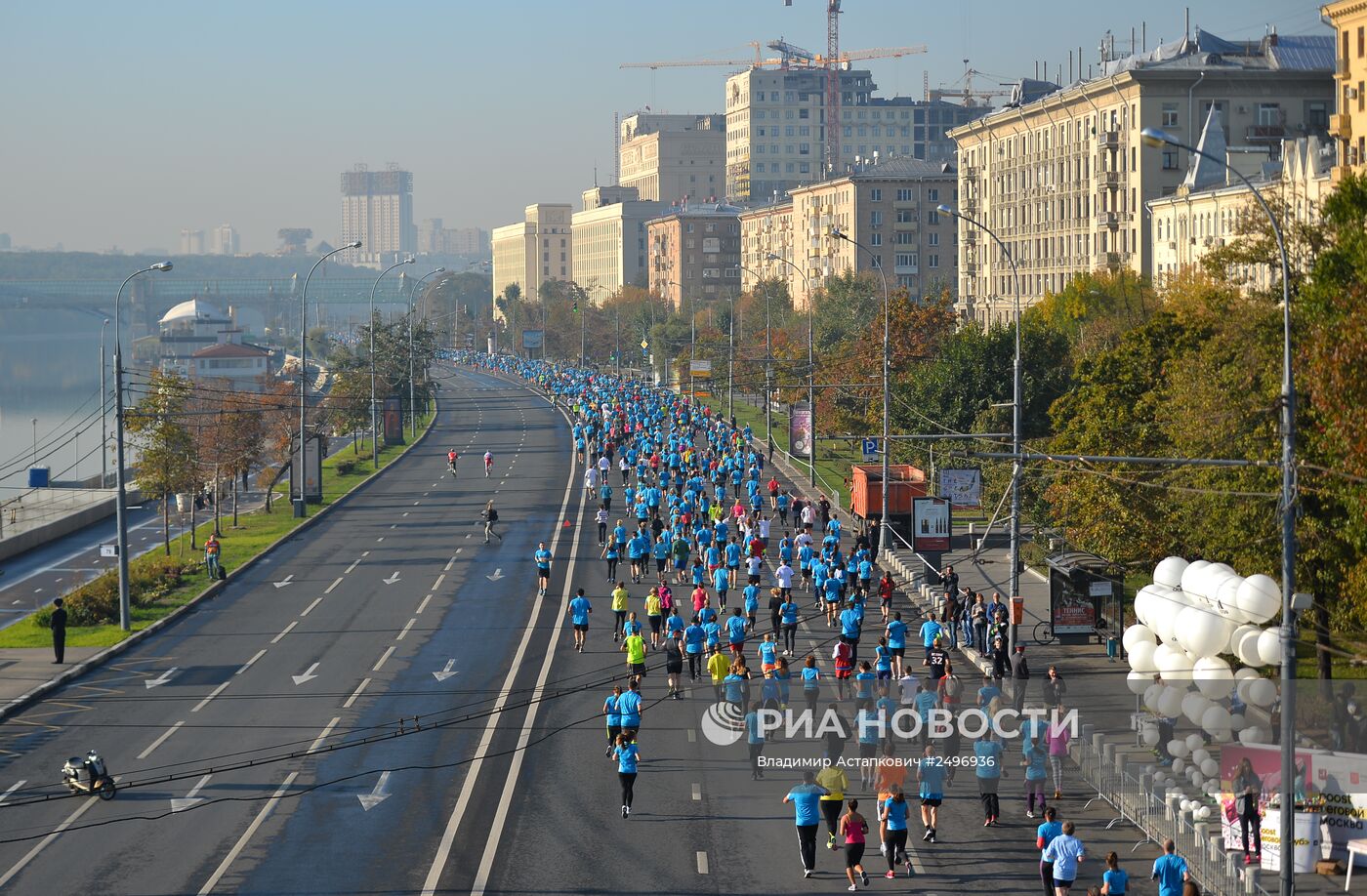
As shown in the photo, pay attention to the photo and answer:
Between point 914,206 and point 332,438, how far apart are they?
57.6 m

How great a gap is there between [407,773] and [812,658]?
6215 mm

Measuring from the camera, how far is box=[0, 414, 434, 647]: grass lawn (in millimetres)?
37188

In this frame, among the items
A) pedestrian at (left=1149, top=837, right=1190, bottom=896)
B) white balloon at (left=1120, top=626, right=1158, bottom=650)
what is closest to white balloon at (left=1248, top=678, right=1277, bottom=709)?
white balloon at (left=1120, top=626, right=1158, bottom=650)

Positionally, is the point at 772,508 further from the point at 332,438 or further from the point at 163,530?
the point at 332,438

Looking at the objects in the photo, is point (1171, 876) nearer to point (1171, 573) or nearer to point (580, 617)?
point (1171, 573)

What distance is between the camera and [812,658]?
26.0m

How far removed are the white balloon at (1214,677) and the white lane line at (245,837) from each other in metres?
13.6

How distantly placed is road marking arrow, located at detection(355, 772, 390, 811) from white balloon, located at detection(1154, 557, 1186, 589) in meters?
13.6

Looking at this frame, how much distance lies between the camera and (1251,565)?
31.1 meters

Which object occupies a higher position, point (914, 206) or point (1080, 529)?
point (914, 206)

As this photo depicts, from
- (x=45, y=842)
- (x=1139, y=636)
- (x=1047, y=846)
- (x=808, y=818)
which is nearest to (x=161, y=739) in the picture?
(x=45, y=842)

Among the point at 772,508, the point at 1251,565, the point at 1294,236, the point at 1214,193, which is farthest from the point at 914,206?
the point at 1251,565

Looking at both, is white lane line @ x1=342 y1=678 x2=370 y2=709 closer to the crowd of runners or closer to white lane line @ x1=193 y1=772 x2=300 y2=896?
the crowd of runners

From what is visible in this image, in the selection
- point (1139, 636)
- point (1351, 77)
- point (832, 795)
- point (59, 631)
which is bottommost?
point (832, 795)
